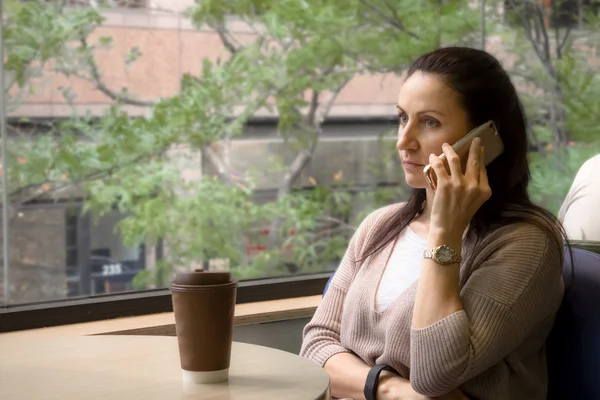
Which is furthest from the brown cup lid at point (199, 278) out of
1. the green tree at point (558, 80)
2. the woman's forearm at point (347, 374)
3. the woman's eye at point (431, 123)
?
the green tree at point (558, 80)

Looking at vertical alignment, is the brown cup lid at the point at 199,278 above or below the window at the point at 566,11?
below

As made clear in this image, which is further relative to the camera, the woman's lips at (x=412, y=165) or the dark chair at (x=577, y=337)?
the woman's lips at (x=412, y=165)

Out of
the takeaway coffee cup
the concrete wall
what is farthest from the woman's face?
the concrete wall

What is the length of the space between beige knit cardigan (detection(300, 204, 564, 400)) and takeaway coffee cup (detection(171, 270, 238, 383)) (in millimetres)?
463

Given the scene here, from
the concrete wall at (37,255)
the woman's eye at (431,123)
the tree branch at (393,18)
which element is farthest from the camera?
the tree branch at (393,18)

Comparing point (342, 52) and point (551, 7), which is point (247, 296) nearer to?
point (342, 52)

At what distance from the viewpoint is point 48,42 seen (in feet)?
8.30

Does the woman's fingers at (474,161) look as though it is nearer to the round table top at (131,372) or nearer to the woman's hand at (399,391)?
the woman's hand at (399,391)

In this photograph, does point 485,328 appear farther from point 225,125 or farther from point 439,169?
point 225,125

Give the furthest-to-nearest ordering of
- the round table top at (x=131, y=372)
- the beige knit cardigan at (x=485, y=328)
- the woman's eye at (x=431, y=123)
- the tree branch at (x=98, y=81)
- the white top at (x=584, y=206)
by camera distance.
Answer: the tree branch at (x=98, y=81)
the white top at (x=584, y=206)
the woman's eye at (x=431, y=123)
the beige knit cardigan at (x=485, y=328)
the round table top at (x=131, y=372)

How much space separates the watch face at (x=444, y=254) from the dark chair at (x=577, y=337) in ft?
1.03

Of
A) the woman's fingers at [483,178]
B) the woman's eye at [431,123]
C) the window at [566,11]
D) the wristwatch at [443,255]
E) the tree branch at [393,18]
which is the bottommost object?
the wristwatch at [443,255]

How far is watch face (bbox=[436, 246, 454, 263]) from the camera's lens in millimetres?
1636

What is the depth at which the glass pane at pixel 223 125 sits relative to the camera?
2.54 m
